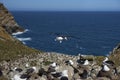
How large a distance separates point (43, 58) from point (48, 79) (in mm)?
12319

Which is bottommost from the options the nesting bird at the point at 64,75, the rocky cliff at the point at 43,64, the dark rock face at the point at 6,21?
the dark rock face at the point at 6,21

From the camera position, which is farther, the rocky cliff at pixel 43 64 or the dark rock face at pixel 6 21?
the dark rock face at pixel 6 21

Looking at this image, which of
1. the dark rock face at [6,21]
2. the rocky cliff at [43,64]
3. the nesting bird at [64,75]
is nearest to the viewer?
the nesting bird at [64,75]

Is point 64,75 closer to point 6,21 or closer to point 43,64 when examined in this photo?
point 43,64

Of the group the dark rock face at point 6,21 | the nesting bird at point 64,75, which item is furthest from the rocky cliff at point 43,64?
the dark rock face at point 6,21

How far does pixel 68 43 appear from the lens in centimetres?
16350

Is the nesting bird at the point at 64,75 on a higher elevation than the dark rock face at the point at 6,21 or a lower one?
higher

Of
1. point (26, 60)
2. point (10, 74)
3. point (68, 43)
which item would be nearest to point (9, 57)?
point (26, 60)

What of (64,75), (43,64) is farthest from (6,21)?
(64,75)

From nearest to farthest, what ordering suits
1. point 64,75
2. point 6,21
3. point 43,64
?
point 64,75, point 43,64, point 6,21

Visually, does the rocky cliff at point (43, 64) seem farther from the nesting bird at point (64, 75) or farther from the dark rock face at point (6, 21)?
the dark rock face at point (6, 21)

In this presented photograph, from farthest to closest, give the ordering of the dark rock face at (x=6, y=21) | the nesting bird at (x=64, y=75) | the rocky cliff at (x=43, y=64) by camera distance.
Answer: the dark rock face at (x=6, y=21)
the rocky cliff at (x=43, y=64)
the nesting bird at (x=64, y=75)

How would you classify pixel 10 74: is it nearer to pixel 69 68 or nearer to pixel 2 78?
pixel 2 78

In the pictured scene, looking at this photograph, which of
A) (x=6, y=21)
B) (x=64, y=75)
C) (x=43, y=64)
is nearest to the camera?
(x=64, y=75)
